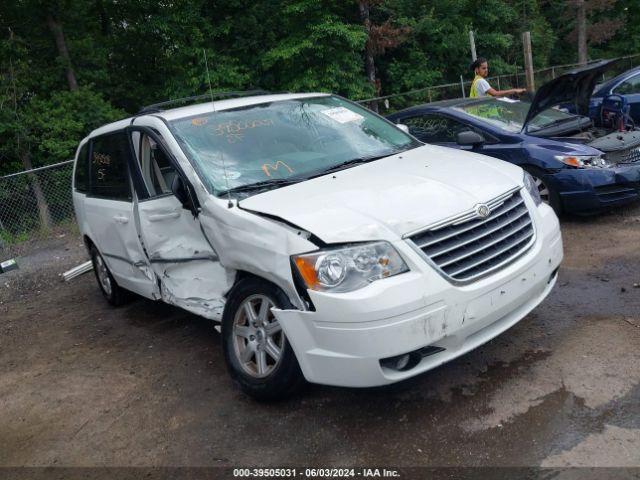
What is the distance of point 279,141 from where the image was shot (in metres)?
4.43

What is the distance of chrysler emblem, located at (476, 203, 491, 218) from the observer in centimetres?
347

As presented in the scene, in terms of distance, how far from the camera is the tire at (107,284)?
245 inches

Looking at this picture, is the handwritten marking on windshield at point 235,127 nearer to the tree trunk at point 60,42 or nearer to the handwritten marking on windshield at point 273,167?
the handwritten marking on windshield at point 273,167

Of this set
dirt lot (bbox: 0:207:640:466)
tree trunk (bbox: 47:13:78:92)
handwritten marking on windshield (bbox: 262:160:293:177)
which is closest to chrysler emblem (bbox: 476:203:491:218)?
dirt lot (bbox: 0:207:640:466)

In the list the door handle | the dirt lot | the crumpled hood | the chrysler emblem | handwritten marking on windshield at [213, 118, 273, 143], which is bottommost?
the dirt lot

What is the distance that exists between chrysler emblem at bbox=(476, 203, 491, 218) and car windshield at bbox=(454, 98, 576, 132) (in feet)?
12.7

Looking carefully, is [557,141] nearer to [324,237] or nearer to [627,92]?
[627,92]

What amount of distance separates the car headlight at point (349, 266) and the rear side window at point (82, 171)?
11.8 ft

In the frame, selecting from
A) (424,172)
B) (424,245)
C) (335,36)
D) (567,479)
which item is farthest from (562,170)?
(335,36)

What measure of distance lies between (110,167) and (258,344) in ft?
8.49

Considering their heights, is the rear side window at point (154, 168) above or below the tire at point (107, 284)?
above

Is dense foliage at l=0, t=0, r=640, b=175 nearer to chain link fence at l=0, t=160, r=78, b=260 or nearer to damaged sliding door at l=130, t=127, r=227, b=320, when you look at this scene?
chain link fence at l=0, t=160, r=78, b=260

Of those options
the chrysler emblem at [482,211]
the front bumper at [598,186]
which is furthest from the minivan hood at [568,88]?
the chrysler emblem at [482,211]

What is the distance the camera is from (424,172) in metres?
3.96
